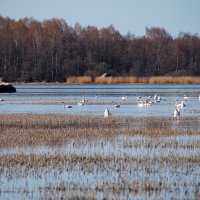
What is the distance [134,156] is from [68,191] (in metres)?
3.61

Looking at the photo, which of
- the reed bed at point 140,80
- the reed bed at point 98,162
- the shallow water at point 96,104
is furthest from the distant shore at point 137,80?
the reed bed at point 98,162

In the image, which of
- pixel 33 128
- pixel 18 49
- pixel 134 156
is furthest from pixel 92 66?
pixel 134 156

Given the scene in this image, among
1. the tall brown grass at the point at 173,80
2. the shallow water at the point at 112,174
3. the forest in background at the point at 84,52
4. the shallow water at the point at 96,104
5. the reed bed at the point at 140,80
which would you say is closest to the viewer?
the shallow water at the point at 112,174

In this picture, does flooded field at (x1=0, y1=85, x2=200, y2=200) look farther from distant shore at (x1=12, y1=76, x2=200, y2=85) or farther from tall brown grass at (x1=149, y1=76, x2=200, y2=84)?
distant shore at (x1=12, y1=76, x2=200, y2=85)

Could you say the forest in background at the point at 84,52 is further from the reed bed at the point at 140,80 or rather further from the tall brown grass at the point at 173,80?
the tall brown grass at the point at 173,80

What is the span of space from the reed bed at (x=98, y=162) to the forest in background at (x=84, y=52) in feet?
196

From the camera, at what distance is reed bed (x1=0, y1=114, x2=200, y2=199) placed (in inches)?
417

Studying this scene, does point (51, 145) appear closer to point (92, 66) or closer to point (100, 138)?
point (100, 138)

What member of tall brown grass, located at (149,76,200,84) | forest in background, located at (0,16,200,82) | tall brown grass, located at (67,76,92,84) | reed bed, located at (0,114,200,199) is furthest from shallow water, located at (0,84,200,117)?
forest in background, located at (0,16,200,82)

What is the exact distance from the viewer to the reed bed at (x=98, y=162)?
10599 mm

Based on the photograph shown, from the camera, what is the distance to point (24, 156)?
1389cm

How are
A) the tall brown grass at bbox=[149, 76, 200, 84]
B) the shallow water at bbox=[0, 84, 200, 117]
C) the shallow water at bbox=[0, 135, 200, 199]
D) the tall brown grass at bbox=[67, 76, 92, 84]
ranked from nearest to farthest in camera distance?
the shallow water at bbox=[0, 135, 200, 199] < the shallow water at bbox=[0, 84, 200, 117] < the tall brown grass at bbox=[149, 76, 200, 84] < the tall brown grass at bbox=[67, 76, 92, 84]

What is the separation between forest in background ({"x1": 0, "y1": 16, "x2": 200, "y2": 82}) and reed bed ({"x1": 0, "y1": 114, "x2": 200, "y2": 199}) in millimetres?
59685

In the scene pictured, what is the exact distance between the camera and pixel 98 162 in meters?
13.3
